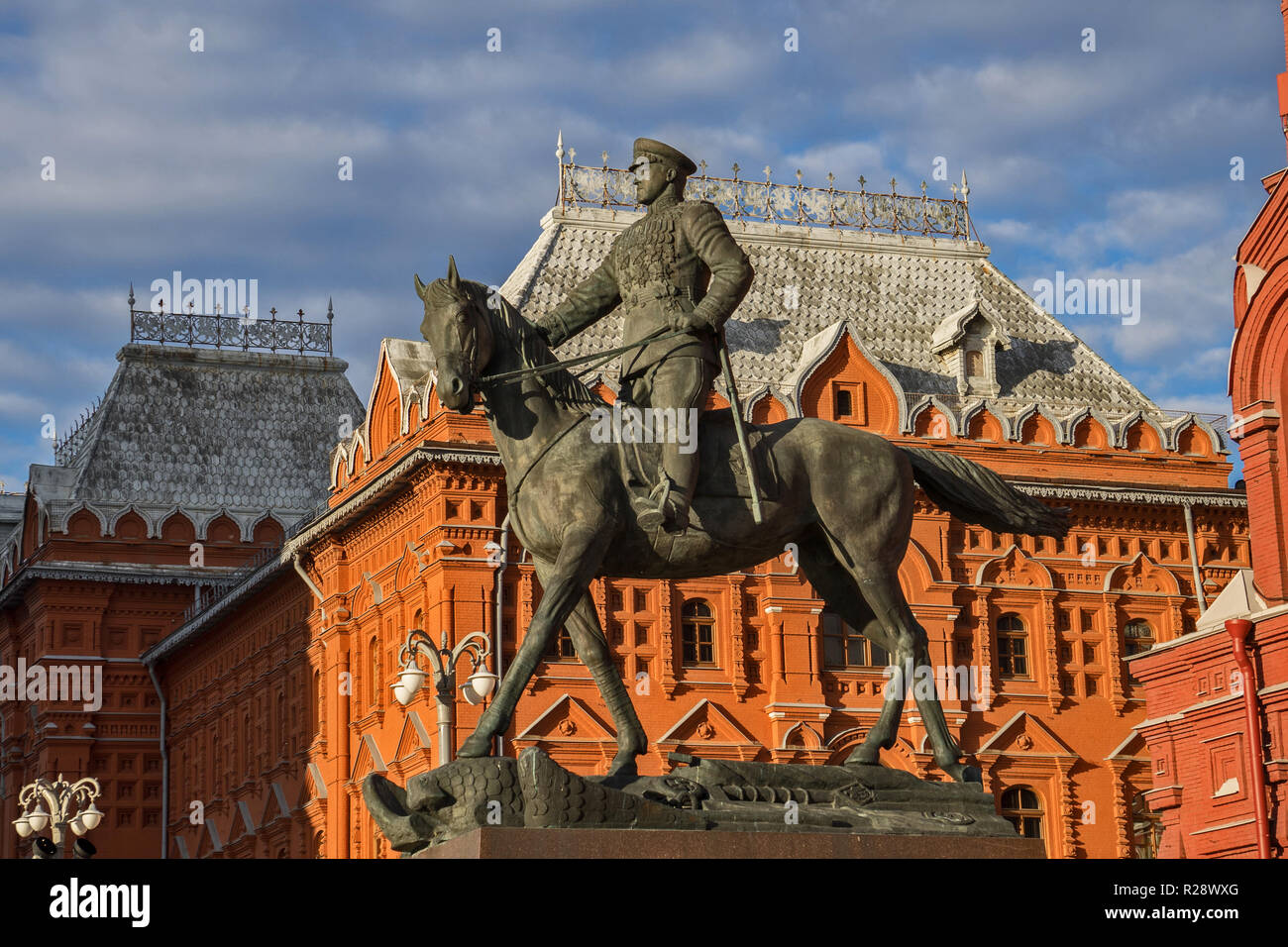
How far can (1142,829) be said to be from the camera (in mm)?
41969

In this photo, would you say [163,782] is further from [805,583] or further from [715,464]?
[715,464]

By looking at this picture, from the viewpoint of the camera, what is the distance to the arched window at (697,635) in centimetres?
4069

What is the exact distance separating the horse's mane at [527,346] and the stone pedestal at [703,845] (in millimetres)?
2742

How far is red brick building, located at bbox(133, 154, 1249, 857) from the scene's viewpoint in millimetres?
39781

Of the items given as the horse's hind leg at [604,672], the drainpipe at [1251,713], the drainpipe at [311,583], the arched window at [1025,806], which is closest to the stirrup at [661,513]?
the horse's hind leg at [604,672]

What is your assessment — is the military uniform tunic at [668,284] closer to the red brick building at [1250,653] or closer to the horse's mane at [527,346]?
the horse's mane at [527,346]

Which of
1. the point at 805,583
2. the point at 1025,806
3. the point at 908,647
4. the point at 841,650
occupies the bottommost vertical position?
the point at 908,647

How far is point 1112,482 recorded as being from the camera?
42.8 m

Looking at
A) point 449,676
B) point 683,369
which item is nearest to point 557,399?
point 683,369

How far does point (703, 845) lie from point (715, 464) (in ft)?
7.91

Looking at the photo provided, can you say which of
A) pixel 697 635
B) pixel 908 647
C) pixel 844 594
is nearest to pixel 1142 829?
pixel 697 635
